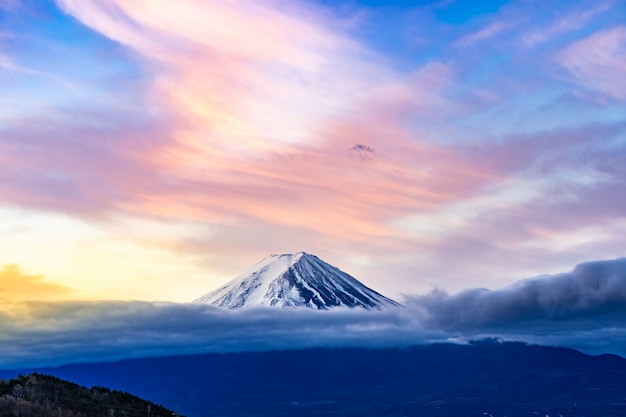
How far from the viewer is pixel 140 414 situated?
9962cm

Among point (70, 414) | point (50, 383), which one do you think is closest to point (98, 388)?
point (50, 383)

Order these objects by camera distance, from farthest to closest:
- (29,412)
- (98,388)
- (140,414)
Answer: (98,388) → (140,414) → (29,412)

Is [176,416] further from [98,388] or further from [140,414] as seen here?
[98,388]

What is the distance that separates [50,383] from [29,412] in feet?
39.9

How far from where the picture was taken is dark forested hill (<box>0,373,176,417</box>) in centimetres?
9081

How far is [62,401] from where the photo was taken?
3812 inches

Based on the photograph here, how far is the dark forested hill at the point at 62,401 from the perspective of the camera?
298 ft

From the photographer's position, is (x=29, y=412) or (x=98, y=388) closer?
(x=29, y=412)

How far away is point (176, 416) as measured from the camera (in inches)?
3957

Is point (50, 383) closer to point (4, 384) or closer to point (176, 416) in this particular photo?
point (4, 384)

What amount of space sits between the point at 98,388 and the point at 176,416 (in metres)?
12.5

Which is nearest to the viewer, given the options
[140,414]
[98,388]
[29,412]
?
[29,412]

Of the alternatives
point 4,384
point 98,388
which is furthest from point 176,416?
point 4,384

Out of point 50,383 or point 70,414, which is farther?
point 50,383
